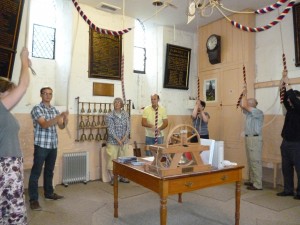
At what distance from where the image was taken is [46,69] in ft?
14.9

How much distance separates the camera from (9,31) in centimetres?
371

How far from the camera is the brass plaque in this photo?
4805mm

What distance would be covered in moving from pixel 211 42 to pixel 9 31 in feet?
11.9

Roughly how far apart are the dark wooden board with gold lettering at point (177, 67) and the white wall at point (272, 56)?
5.16 ft

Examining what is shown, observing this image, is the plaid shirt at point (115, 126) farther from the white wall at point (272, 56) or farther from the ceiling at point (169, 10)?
the white wall at point (272, 56)

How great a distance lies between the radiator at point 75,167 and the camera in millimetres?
4402

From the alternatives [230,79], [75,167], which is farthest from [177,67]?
[75,167]

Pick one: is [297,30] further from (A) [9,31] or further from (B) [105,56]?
(A) [9,31]

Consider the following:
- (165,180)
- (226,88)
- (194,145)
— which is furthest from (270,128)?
(165,180)

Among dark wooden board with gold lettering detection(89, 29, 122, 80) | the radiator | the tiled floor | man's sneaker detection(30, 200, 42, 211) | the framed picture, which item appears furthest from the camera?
the framed picture

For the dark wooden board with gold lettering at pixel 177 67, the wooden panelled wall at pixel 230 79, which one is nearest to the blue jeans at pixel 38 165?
the dark wooden board with gold lettering at pixel 177 67

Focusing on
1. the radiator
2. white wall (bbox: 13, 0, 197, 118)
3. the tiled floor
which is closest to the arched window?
white wall (bbox: 13, 0, 197, 118)

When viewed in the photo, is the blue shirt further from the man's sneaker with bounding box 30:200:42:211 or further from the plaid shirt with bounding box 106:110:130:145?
the man's sneaker with bounding box 30:200:42:211

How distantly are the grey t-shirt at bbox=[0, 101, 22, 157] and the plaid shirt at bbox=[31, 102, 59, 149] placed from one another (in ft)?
4.35
